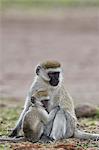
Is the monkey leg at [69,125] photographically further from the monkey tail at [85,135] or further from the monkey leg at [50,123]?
the monkey leg at [50,123]

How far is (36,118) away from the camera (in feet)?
31.1

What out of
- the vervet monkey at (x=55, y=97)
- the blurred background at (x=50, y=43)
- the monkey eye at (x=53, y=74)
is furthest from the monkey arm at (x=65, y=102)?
the blurred background at (x=50, y=43)

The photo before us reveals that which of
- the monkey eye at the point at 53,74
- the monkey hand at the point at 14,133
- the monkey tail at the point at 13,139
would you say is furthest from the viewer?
the monkey hand at the point at 14,133

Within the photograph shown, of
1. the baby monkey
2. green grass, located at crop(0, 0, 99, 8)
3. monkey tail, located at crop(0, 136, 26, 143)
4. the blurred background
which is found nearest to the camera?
the baby monkey

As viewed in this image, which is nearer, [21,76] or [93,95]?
[93,95]

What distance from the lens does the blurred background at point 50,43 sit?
1938cm

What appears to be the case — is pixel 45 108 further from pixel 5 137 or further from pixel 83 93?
pixel 83 93

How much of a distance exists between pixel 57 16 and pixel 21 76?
48.1ft

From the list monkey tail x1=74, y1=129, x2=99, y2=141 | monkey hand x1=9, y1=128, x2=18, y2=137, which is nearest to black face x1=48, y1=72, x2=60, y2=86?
monkey tail x1=74, y1=129, x2=99, y2=141

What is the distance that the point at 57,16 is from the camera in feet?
116

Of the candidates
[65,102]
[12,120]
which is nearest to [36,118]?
[65,102]

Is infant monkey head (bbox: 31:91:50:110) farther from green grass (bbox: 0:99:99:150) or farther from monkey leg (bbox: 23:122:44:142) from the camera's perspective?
green grass (bbox: 0:99:99:150)

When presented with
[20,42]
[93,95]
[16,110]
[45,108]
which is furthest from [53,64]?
[20,42]

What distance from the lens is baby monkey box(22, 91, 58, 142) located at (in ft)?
31.0
